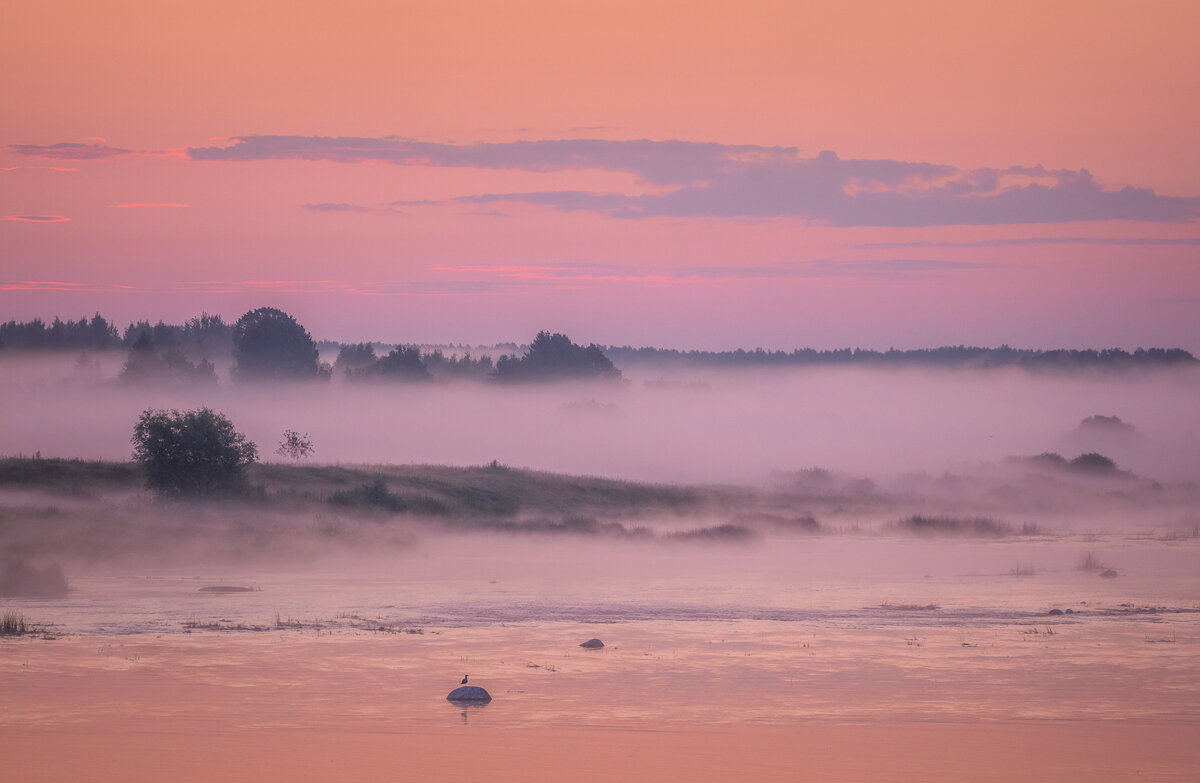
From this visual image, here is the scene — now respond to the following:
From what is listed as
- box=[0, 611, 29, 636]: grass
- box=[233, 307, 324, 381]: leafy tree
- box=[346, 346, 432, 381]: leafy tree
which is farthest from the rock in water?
box=[346, 346, 432, 381]: leafy tree

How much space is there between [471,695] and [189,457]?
38062 mm

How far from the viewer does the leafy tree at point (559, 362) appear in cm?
16425

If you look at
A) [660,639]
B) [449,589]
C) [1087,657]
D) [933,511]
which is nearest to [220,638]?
[660,639]

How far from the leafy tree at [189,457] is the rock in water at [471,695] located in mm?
37438

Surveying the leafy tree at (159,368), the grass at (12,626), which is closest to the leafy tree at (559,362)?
the leafy tree at (159,368)

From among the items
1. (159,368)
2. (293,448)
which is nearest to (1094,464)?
(293,448)

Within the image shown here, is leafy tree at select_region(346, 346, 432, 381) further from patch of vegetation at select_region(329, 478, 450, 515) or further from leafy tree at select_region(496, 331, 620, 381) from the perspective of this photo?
patch of vegetation at select_region(329, 478, 450, 515)

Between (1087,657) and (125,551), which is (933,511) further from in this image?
(1087,657)

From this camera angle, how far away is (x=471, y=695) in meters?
21.8

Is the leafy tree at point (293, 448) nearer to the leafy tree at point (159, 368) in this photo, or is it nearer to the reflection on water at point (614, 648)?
the reflection on water at point (614, 648)

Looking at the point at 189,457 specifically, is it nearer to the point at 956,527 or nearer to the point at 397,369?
the point at 956,527

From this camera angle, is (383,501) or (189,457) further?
(383,501)

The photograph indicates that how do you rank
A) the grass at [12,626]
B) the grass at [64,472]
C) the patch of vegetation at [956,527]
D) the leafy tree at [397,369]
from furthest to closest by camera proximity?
1. the leafy tree at [397,369]
2. the patch of vegetation at [956,527]
3. the grass at [64,472]
4. the grass at [12,626]

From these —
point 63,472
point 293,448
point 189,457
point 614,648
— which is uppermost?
point 293,448
